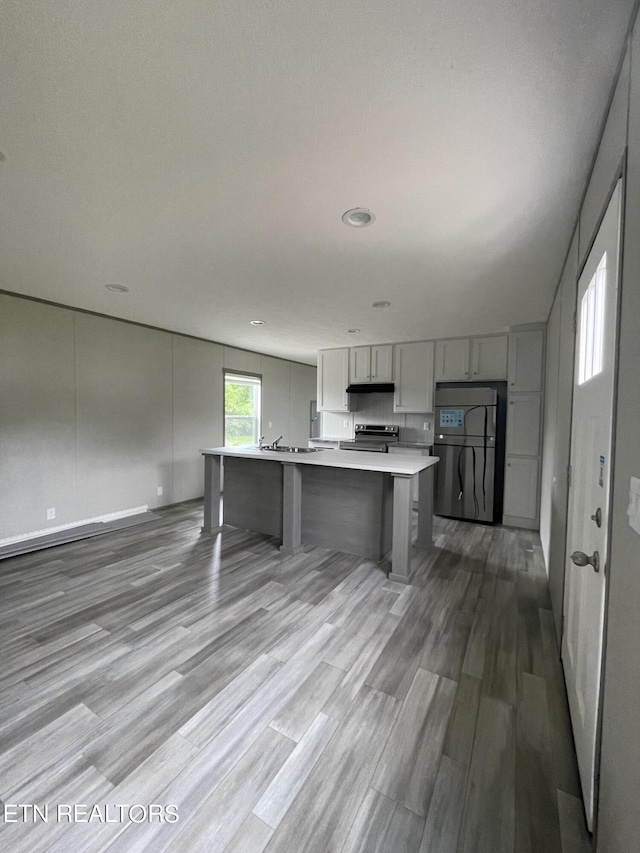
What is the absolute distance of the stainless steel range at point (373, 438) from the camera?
17.9ft

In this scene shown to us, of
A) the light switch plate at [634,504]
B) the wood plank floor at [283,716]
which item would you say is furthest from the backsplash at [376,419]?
the light switch plate at [634,504]

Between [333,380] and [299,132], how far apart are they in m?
Answer: 4.66

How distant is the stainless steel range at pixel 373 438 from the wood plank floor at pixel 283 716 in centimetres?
273

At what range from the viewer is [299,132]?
1.40 metres

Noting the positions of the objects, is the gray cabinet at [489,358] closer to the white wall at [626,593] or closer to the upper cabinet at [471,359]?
the upper cabinet at [471,359]

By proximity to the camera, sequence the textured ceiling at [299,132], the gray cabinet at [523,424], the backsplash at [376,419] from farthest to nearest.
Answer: the backsplash at [376,419]
the gray cabinet at [523,424]
the textured ceiling at [299,132]

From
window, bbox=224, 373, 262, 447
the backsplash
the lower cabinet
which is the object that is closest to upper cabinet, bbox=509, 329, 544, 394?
the lower cabinet

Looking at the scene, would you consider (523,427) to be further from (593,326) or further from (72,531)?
(72,531)

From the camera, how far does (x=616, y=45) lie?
1.07 m

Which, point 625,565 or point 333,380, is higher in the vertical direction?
point 333,380

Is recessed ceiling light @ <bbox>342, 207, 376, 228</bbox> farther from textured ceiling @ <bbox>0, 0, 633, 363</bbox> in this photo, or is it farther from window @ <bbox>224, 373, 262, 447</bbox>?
window @ <bbox>224, 373, 262, 447</bbox>

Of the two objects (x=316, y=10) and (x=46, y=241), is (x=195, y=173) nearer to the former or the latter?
(x=316, y=10)

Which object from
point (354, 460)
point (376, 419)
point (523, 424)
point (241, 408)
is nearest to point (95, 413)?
point (241, 408)

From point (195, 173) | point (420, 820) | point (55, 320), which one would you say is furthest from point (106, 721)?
point (55, 320)
